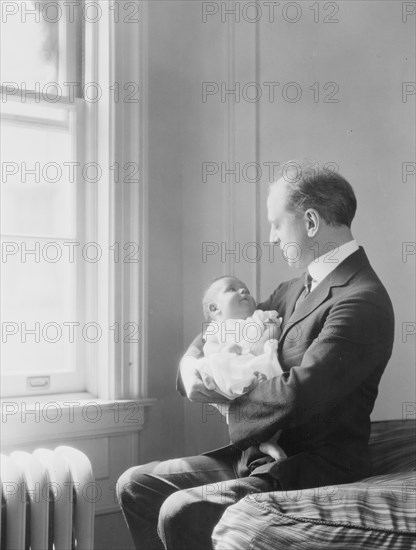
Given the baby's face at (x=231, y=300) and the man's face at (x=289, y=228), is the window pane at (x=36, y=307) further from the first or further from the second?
the man's face at (x=289, y=228)

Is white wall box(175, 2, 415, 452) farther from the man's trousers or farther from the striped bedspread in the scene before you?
Answer: the striped bedspread

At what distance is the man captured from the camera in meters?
1.78

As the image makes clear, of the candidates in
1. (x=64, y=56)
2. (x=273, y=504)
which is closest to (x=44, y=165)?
(x=64, y=56)

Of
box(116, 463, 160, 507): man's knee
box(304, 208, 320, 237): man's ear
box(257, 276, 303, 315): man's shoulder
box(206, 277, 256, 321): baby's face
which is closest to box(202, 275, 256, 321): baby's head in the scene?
box(206, 277, 256, 321): baby's face

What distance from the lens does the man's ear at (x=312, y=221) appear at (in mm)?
1987

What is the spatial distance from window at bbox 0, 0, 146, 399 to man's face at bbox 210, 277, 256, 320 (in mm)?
487

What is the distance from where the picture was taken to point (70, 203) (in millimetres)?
2654

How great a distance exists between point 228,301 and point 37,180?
992 millimetres

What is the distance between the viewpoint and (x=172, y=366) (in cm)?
272

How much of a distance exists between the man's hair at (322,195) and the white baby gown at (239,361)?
396mm

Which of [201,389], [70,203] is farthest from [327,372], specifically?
[70,203]

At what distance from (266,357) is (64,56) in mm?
1543

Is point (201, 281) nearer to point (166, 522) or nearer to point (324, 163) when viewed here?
point (324, 163)

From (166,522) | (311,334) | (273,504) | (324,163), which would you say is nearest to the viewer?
→ (273,504)
